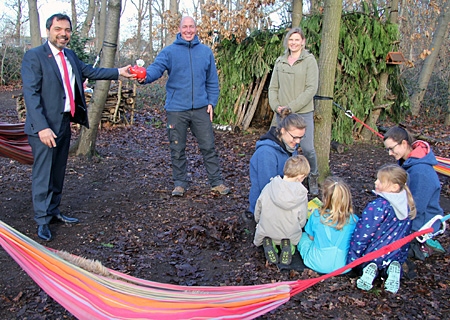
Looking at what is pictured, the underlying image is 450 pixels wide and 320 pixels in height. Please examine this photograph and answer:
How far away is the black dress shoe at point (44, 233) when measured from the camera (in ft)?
12.7

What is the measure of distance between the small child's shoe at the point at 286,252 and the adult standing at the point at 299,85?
1675 millimetres

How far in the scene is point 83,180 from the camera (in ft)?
19.1

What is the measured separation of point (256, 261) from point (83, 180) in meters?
3.21

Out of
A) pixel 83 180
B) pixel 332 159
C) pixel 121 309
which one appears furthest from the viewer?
pixel 332 159

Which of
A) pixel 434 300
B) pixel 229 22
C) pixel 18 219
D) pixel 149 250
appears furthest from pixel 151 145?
pixel 434 300

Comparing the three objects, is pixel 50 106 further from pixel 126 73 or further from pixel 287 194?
pixel 287 194

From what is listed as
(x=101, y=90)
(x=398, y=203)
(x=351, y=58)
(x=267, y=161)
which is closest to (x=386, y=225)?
(x=398, y=203)

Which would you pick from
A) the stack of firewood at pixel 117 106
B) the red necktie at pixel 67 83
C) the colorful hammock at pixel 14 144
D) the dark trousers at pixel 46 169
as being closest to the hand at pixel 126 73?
the red necktie at pixel 67 83

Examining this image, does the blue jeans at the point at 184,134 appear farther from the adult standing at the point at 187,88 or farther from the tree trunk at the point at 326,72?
the tree trunk at the point at 326,72

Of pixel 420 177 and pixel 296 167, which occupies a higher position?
pixel 296 167

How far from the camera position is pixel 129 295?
2.37m

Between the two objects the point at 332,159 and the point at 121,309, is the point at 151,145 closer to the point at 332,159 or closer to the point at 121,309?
the point at 332,159

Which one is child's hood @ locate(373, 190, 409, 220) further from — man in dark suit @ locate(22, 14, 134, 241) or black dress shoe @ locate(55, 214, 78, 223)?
black dress shoe @ locate(55, 214, 78, 223)

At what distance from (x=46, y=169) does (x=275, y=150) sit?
6.90 feet
